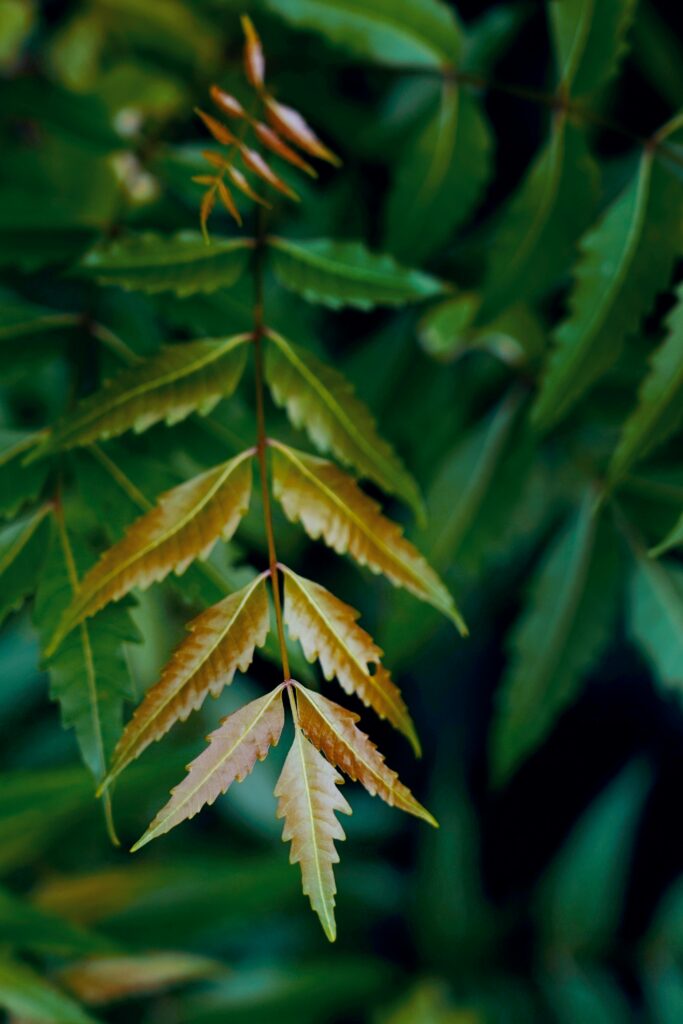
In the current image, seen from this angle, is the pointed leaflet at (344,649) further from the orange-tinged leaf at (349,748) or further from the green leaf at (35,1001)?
the green leaf at (35,1001)

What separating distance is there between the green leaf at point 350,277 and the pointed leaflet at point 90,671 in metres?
0.27

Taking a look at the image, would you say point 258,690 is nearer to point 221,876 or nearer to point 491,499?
point 221,876

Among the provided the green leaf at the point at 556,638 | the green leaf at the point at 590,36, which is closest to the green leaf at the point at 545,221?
the green leaf at the point at 590,36

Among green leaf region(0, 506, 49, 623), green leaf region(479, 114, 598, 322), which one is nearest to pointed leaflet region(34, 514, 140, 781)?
green leaf region(0, 506, 49, 623)

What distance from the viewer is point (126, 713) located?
1.06 m

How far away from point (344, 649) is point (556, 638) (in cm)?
48

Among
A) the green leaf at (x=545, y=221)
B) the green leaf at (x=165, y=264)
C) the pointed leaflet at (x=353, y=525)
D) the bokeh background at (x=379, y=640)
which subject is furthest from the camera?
the bokeh background at (x=379, y=640)

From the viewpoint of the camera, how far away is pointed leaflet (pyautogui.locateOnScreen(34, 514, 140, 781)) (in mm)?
523

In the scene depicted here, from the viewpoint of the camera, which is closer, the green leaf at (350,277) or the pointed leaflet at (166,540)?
the pointed leaflet at (166,540)

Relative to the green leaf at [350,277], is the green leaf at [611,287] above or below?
below

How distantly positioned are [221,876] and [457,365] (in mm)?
676

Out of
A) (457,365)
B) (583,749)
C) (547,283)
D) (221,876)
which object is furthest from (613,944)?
(547,283)

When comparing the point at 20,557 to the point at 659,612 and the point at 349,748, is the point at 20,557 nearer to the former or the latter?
the point at 349,748

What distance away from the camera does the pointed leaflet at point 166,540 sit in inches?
18.7
